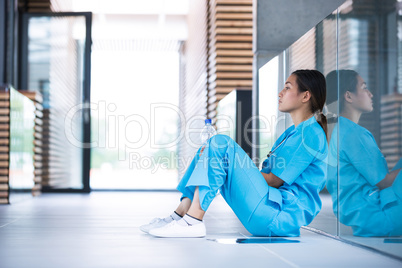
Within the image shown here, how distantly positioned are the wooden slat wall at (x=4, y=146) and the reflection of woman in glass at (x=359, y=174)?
4.57 m

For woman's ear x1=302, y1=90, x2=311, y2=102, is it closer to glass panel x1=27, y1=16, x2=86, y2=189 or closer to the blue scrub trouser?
the blue scrub trouser

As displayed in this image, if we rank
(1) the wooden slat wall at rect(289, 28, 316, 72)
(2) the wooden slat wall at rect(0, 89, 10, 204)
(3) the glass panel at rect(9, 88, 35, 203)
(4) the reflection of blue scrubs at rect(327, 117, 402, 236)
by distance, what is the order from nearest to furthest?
(4) the reflection of blue scrubs at rect(327, 117, 402, 236), (1) the wooden slat wall at rect(289, 28, 316, 72), (2) the wooden slat wall at rect(0, 89, 10, 204), (3) the glass panel at rect(9, 88, 35, 203)

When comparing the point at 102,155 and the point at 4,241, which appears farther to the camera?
the point at 102,155

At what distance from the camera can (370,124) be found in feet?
9.76

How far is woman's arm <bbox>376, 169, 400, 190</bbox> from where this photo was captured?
8.97 feet

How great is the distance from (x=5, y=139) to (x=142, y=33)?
303 inches

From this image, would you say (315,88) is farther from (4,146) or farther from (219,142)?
(4,146)

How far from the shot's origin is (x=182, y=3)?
13.2 m

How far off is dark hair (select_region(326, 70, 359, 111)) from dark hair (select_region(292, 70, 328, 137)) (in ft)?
0.18

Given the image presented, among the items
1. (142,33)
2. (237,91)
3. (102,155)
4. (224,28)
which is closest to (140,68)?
(142,33)

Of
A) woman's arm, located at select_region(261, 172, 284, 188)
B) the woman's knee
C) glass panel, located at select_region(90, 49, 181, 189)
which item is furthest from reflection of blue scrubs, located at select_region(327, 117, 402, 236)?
glass panel, located at select_region(90, 49, 181, 189)

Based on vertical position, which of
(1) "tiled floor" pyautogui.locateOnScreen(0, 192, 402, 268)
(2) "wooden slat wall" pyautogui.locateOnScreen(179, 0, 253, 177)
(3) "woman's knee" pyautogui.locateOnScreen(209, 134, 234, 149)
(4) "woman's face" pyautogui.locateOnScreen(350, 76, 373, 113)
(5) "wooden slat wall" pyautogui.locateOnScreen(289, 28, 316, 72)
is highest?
(2) "wooden slat wall" pyautogui.locateOnScreen(179, 0, 253, 177)

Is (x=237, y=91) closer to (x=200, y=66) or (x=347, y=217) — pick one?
(x=200, y=66)

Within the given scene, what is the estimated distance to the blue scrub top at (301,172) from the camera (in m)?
3.28
